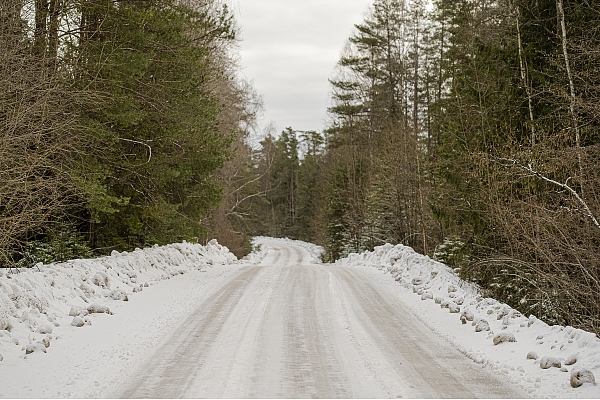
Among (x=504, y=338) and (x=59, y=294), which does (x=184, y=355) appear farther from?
(x=504, y=338)

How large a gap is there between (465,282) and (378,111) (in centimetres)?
2007

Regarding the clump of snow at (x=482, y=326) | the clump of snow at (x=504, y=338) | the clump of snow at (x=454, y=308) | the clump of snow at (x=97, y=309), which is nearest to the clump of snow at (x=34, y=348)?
the clump of snow at (x=97, y=309)

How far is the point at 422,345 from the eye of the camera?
23.7 feet

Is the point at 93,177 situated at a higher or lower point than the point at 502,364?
higher

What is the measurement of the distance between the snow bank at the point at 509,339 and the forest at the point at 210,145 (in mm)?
798

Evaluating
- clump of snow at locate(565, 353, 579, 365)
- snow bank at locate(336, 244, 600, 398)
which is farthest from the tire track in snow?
clump of snow at locate(565, 353, 579, 365)

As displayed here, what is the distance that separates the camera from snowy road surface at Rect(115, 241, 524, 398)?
5.25 m

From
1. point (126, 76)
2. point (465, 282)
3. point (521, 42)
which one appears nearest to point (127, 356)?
point (126, 76)

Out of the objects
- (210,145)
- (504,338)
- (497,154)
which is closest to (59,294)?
(504,338)

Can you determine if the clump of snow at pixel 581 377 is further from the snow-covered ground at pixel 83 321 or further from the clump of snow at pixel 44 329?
the clump of snow at pixel 44 329

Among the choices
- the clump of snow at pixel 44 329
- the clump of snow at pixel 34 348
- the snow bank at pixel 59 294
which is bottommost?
the clump of snow at pixel 34 348

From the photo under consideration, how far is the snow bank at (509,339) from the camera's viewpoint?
18.0ft

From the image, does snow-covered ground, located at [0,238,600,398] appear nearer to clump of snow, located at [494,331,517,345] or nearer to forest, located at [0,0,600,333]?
clump of snow, located at [494,331,517,345]

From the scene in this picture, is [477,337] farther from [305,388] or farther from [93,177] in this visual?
[93,177]
